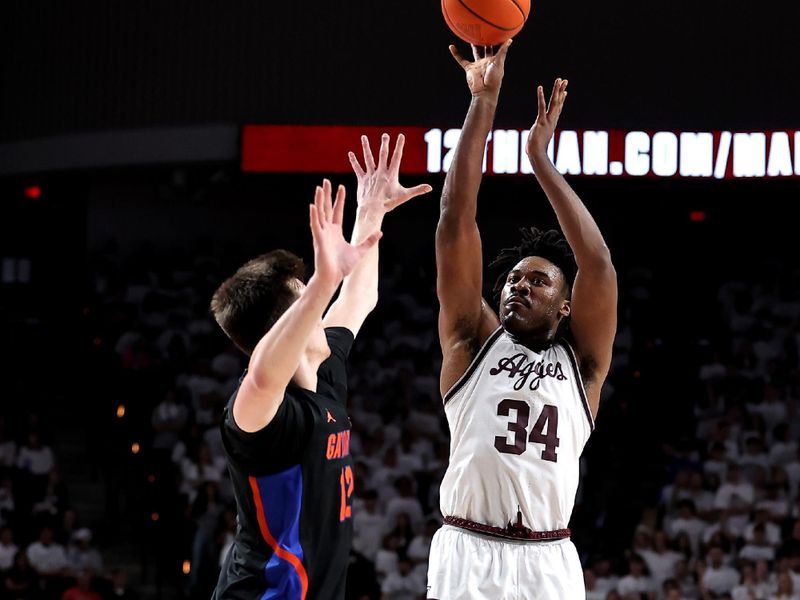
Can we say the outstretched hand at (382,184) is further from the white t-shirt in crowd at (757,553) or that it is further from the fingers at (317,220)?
the white t-shirt in crowd at (757,553)

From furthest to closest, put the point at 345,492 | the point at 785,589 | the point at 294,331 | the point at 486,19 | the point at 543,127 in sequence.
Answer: the point at 785,589, the point at 486,19, the point at 543,127, the point at 345,492, the point at 294,331

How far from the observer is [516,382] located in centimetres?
407

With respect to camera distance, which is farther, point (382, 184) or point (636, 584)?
point (636, 584)

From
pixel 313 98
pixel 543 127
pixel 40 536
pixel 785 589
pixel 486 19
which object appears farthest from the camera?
pixel 313 98

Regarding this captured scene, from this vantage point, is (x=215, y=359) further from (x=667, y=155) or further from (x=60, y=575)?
(x=667, y=155)

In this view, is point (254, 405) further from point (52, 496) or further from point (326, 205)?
point (52, 496)

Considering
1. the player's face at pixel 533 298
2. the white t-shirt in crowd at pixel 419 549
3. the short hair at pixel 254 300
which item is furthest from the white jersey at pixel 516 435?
the white t-shirt in crowd at pixel 419 549

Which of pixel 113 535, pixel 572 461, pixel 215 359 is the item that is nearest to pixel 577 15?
pixel 215 359

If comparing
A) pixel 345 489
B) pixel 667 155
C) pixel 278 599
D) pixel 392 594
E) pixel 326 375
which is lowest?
pixel 392 594

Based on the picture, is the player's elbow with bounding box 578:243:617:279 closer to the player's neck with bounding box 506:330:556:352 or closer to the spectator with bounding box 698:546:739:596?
the player's neck with bounding box 506:330:556:352

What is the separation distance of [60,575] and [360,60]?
5198mm

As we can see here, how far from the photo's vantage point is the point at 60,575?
31.0 feet

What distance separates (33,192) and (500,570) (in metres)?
13.1

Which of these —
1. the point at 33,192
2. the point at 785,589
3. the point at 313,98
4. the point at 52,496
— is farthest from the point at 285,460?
the point at 33,192
